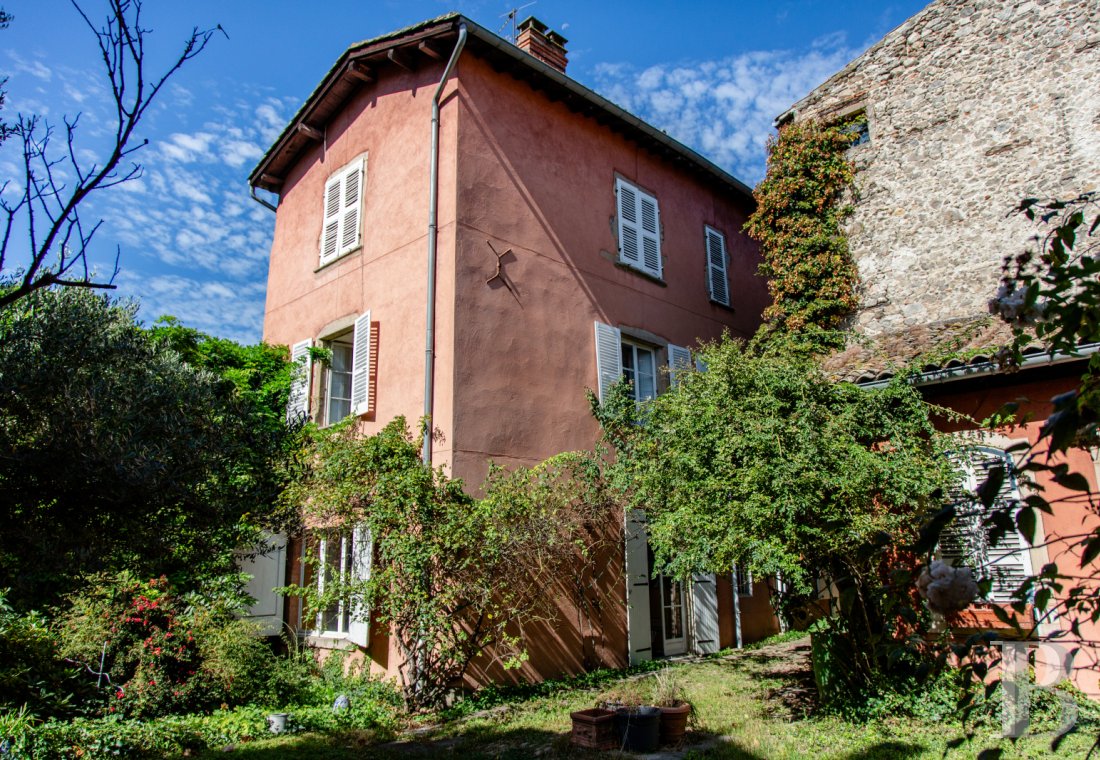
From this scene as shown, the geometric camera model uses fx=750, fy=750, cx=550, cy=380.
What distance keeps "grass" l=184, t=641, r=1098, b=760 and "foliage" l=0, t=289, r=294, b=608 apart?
7.54 feet

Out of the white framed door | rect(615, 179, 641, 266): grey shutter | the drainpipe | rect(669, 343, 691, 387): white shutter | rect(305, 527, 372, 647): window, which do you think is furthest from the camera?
rect(669, 343, 691, 387): white shutter

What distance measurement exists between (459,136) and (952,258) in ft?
22.6

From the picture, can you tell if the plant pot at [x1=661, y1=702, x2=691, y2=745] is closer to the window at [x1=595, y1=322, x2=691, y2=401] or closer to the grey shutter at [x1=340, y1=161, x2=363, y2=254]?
the window at [x1=595, y1=322, x2=691, y2=401]

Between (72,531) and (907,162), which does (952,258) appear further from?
(72,531)

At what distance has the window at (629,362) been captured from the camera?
10.8 metres

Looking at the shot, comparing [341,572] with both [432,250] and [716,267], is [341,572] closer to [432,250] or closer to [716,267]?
[432,250]

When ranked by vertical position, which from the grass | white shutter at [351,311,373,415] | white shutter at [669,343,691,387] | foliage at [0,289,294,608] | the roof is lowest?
the grass

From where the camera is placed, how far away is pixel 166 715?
730 cm

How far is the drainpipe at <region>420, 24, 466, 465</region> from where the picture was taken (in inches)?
357

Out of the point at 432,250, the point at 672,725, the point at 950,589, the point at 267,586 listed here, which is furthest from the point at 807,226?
the point at 950,589

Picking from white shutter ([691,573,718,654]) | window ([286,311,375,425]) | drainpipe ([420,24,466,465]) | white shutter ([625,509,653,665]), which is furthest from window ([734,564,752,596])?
window ([286,311,375,425])

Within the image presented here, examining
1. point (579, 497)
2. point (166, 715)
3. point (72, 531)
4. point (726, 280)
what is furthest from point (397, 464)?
point (726, 280)

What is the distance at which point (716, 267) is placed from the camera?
44.7 ft

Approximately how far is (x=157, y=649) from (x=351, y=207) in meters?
6.60
